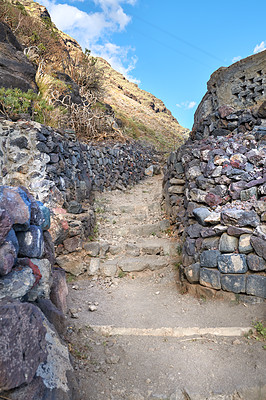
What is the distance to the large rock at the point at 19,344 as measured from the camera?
1.25 meters

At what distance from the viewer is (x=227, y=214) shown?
4133mm

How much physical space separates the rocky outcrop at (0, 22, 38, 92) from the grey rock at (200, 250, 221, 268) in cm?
658

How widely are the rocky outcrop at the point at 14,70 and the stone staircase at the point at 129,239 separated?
3815 millimetres

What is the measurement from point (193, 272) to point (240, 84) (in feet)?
20.9

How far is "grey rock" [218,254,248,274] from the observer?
373 centimetres

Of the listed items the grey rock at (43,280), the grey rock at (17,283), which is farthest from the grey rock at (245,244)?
the grey rock at (17,283)

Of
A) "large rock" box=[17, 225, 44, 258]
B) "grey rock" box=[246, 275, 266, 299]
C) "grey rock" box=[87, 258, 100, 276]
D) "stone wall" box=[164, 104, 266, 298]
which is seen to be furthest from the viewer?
"grey rock" box=[87, 258, 100, 276]

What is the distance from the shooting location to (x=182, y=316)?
12.0ft

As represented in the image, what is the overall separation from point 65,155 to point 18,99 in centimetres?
171

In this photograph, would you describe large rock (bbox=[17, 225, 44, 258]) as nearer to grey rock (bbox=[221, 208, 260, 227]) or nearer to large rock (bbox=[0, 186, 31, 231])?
large rock (bbox=[0, 186, 31, 231])

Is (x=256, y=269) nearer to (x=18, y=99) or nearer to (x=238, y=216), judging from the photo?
(x=238, y=216)

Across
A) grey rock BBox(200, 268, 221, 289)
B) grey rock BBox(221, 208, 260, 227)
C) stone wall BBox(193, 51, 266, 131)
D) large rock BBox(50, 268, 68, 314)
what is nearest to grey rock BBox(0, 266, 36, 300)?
large rock BBox(50, 268, 68, 314)

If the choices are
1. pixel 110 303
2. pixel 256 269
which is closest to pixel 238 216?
pixel 256 269

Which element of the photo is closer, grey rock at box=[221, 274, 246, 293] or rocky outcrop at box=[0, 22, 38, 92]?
grey rock at box=[221, 274, 246, 293]
